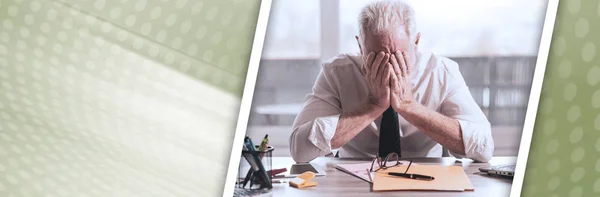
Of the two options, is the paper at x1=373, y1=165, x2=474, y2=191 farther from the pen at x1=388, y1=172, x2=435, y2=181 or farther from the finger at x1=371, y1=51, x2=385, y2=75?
the finger at x1=371, y1=51, x2=385, y2=75

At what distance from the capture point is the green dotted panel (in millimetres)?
1220

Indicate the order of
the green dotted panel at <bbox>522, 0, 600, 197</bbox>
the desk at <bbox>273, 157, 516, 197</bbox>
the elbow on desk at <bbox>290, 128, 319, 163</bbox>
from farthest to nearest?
1. the elbow on desk at <bbox>290, 128, 319, 163</bbox>
2. the desk at <bbox>273, 157, 516, 197</bbox>
3. the green dotted panel at <bbox>522, 0, 600, 197</bbox>

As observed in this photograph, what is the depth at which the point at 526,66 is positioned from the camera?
1.32 meters

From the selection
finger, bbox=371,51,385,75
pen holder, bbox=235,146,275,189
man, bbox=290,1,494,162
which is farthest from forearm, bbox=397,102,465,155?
pen holder, bbox=235,146,275,189

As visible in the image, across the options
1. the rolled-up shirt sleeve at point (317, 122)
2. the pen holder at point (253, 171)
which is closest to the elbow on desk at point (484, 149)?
the rolled-up shirt sleeve at point (317, 122)

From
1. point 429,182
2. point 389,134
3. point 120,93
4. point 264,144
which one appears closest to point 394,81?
point 389,134

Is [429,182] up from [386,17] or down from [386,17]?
down

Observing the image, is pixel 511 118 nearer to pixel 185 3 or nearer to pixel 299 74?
pixel 299 74

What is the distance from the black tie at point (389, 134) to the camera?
142cm

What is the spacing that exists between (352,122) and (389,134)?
9 cm

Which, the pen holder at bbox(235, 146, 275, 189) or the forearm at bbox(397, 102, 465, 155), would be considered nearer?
the forearm at bbox(397, 102, 465, 155)

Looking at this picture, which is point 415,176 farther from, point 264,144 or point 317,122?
point 264,144

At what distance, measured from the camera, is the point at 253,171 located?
1.51 m

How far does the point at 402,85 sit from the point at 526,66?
10.7 inches
